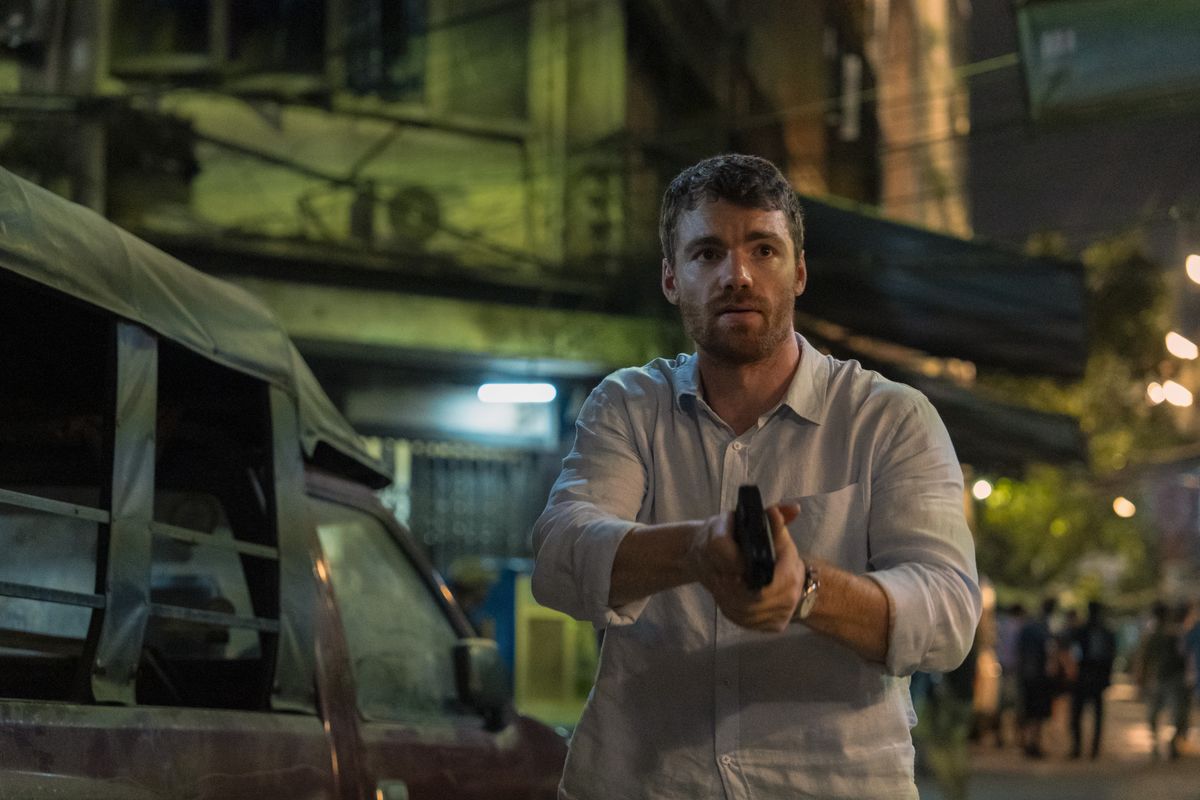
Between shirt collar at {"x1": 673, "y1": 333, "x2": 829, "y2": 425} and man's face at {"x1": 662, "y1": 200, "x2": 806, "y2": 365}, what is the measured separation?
0.23ft

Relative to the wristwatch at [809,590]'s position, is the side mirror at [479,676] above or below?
below

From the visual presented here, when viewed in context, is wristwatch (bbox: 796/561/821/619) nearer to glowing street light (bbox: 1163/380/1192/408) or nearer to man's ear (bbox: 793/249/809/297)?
man's ear (bbox: 793/249/809/297)

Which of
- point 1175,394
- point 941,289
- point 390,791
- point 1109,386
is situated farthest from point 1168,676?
point 390,791

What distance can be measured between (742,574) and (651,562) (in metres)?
0.23

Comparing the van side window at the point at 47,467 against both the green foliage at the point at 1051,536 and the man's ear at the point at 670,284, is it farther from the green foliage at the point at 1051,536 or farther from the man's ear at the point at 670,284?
the green foliage at the point at 1051,536

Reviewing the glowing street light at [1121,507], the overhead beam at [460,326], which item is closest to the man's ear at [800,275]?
the overhead beam at [460,326]

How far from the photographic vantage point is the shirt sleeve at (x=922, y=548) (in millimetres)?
2102

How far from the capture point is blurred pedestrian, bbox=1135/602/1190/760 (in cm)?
1812

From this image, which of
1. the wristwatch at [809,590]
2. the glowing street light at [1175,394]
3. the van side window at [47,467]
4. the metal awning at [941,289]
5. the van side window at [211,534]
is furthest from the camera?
the glowing street light at [1175,394]

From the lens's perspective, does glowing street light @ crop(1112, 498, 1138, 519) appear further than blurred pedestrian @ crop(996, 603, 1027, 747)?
Yes

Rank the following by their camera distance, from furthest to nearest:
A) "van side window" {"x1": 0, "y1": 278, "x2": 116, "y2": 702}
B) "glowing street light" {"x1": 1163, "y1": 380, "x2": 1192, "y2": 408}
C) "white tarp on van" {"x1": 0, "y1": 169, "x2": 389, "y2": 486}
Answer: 1. "glowing street light" {"x1": 1163, "y1": 380, "x2": 1192, "y2": 408}
2. "van side window" {"x1": 0, "y1": 278, "x2": 116, "y2": 702}
3. "white tarp on van" {"x1": 0, "y1": 169, "x2": 389, "y2": 486}

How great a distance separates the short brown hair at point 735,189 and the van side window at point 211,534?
1692mm

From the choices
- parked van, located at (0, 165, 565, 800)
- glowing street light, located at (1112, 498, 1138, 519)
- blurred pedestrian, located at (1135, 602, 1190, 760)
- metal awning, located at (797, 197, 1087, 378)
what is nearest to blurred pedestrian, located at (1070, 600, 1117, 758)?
blurred pedestrian, located at (1135, 602, 1190, 760)

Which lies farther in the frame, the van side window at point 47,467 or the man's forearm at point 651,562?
the van side window at point 47,467
